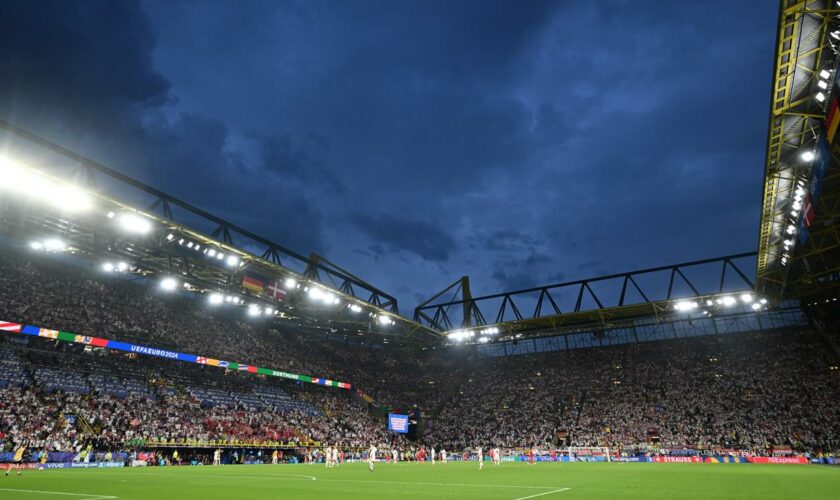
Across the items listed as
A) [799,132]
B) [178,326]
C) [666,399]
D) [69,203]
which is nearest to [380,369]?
[178,326]

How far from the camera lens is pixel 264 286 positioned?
39.8m

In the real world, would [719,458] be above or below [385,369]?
below

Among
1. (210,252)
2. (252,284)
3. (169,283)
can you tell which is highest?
(169,283)

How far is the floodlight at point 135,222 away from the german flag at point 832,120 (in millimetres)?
35636

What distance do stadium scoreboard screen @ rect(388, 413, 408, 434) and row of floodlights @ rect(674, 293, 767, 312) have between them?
116 ft

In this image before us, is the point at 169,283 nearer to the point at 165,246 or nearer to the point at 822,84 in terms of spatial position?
the point at 165,246

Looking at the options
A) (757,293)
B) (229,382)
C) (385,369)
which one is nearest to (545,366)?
(385,369)

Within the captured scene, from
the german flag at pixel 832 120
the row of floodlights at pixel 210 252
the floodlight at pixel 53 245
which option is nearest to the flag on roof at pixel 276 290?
the row of floodlights at pixel 210 252

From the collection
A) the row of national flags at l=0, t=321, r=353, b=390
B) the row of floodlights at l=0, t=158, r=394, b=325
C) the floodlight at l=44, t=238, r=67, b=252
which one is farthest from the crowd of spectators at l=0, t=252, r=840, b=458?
the row of floodlights at l=0, t=158, r=394, b=325

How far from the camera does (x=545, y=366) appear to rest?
6469 centimetres

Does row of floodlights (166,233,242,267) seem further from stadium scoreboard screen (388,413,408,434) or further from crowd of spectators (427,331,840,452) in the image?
crowd of spectators (427,331,840,452)

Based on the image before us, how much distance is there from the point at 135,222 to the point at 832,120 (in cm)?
3602

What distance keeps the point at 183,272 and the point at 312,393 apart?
75.5 feet

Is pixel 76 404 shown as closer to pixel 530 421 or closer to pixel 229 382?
A: pixel 229 382
